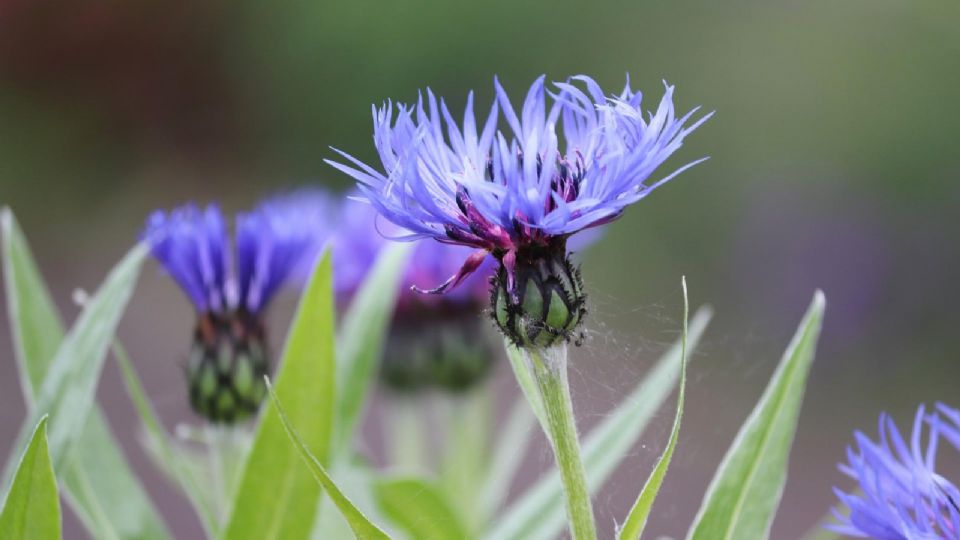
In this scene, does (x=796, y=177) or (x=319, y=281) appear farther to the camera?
(x=796, y=177)

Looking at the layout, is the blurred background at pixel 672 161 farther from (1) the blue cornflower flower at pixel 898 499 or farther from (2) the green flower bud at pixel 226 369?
(1) the blue cornflower flower at pixel 898 499

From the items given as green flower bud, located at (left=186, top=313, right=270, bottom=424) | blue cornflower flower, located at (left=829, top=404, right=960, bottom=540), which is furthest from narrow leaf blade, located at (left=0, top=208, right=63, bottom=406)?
blue cornflower flower, located at (left=829, top=404, right=960, bottom=540)

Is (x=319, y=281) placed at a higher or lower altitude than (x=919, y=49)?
higher

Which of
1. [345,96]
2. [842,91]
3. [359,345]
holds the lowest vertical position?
[842,91]

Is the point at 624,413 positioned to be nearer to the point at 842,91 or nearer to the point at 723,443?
the point at 723,443

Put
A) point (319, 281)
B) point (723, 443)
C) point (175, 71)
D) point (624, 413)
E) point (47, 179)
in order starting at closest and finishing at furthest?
point (319, 281), point (624, 413), point (723, 443), point (47, 179), point (175, 71)

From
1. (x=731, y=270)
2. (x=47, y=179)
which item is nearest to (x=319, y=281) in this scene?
(x=731, y=270)

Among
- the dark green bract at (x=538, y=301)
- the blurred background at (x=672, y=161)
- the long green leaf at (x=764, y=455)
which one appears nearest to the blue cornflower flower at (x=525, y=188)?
the dark green bract at (x=538, y=301)
